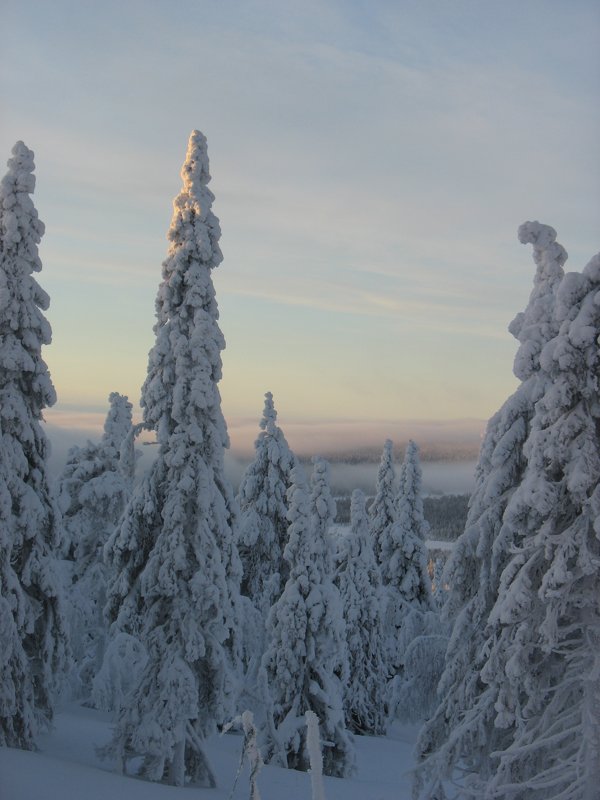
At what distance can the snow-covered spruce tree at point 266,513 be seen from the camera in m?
36.2

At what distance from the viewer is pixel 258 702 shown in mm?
25797

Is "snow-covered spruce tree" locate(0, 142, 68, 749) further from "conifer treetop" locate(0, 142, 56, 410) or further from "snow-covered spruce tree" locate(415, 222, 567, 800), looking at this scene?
"snow-covered spruce tree" locate(415, 222, 567, 800)

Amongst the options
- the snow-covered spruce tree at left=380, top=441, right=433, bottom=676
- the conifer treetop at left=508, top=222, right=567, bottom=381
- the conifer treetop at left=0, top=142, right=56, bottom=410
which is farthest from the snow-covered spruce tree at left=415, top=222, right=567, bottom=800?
the snow-covered spruce tree at left=380, top=441, right=433, bottom=676

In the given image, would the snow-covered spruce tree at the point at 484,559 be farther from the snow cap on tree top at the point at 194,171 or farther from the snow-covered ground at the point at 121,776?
the snow cap on tree top at the point at 194,171

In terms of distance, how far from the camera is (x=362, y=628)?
1753 inches

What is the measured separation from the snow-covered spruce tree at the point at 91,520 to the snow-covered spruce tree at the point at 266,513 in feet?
19.8

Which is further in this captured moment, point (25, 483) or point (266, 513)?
point (266, 513)

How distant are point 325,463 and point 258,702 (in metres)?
9.82

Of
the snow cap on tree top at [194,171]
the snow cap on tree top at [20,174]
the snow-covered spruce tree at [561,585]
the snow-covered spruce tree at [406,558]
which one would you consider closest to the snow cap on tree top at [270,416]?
the snow-covered spruce tree at [406,558]

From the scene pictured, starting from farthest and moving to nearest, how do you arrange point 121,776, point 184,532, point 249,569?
point 249,569 < point 184,532 < point 121,776

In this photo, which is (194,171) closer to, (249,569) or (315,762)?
(315,762)

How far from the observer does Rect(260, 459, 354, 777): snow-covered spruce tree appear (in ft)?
97.3

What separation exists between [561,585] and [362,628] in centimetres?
3279

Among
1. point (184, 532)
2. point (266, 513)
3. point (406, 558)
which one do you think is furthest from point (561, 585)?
point (406, 558)
